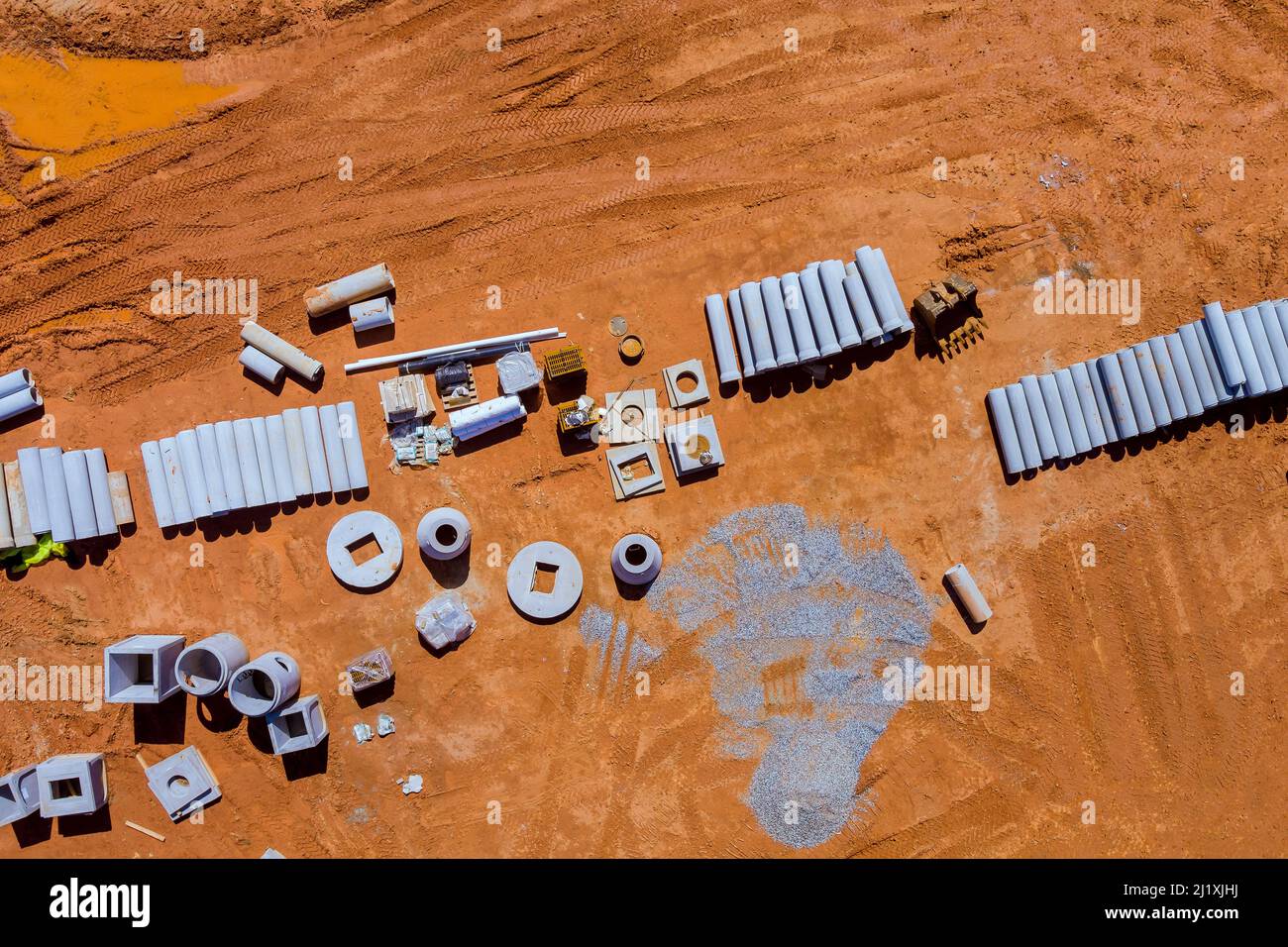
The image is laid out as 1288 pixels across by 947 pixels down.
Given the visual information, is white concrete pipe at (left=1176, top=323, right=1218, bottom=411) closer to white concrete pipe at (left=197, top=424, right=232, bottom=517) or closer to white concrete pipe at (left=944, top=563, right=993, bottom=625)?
white concrete pipe at (left=944, top=563, right=993, bottom=625)

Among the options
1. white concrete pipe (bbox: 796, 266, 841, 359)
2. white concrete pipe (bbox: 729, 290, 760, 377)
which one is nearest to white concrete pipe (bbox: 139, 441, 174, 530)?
white concrete pipe (bbox: 729, 290, 760, 377)

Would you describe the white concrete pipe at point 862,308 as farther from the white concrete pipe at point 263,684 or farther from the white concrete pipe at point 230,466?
the white concrete pipe at point 263,684

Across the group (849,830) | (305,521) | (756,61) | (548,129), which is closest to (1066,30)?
(756,61)

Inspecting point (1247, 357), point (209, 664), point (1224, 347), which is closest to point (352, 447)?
point (209, 664)

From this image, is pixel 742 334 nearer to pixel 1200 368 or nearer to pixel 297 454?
pixel 1200 368

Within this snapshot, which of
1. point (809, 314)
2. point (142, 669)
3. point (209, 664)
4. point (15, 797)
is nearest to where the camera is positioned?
point (15, 797)

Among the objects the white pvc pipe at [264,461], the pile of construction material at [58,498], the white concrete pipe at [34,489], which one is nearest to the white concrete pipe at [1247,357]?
the white pvc pipe at [264,461]
